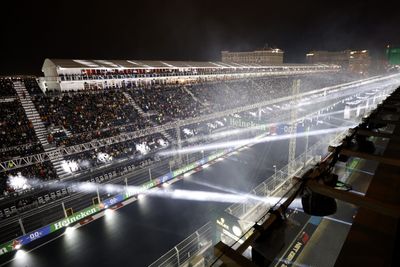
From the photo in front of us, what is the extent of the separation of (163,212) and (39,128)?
1609 cm

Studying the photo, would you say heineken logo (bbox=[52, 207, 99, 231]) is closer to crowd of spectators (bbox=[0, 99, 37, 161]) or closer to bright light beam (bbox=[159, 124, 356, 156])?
crowd of spectators (bbox=[0, 99, 37, 161])

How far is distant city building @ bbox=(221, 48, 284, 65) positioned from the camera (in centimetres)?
9025

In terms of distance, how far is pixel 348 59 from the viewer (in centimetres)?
9731

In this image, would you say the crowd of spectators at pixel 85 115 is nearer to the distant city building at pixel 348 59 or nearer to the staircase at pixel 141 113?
the staircase at pixel 141 113

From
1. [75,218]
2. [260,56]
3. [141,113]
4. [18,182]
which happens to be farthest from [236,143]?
[260,56]

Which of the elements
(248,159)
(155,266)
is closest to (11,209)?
(155,266)

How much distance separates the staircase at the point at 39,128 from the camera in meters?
19.9

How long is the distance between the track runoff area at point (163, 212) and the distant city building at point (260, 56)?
7165 centimetres

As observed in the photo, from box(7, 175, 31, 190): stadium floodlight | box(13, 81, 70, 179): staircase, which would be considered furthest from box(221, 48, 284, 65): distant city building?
box(7, 175, 31, 190): stadium floodlight

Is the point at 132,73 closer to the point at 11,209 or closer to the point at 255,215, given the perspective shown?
the point at 11,209

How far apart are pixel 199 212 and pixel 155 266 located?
5.10 m

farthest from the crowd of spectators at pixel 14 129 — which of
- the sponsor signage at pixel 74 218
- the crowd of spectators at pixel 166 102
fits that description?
the crowd of spectators at pixel 166 102

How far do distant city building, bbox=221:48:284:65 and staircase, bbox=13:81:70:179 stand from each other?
80.5 metres

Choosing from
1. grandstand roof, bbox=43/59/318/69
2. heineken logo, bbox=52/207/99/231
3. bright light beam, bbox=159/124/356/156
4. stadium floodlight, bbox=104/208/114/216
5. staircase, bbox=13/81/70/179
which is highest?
grandstand roof, bbox=43/59/318/69
